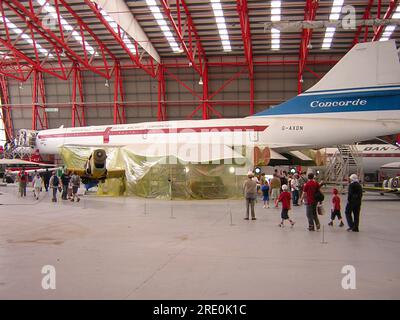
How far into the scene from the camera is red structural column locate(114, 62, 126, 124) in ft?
127

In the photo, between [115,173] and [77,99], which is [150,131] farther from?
[77,99]

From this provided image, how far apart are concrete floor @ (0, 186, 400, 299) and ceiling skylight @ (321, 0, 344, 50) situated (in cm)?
1927

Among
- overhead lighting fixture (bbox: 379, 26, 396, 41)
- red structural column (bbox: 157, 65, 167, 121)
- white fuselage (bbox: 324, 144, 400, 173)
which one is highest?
overhead lighting fixture (bbox: 379, 26, 396, 41)

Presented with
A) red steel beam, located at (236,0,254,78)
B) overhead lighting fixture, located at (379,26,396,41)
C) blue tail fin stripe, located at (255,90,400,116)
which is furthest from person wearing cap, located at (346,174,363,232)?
overhead lighting fixture, located at (379,26,396,41)

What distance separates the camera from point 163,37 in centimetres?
3294

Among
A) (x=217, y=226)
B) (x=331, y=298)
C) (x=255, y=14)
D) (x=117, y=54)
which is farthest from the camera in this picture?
(x=117, y=54)

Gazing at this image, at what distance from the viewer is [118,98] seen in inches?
1565

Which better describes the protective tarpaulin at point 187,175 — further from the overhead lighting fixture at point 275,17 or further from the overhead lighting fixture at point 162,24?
the overhead lighting fixture at point 275,17

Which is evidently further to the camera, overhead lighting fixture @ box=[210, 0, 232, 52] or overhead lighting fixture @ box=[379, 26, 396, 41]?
overhead lighting fixture @ box=[379, 26, 396, 41]

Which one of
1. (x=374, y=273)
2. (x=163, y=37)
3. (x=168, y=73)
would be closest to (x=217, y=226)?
(x=374, y=273)

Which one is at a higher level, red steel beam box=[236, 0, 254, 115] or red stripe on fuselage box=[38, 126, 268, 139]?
red steel beam box=[236, 0, 254, 115]

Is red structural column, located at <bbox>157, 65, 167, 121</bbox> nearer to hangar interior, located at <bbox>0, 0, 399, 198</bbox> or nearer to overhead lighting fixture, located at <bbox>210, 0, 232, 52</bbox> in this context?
hangar interior, located at <bbox>0, 0, 399, 198</bbox>
